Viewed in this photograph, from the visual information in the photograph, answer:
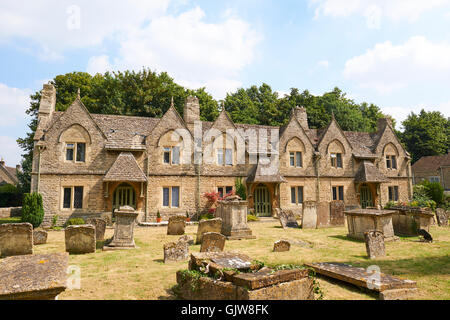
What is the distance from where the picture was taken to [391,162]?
1196 inches

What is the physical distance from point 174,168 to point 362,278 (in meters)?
18.3

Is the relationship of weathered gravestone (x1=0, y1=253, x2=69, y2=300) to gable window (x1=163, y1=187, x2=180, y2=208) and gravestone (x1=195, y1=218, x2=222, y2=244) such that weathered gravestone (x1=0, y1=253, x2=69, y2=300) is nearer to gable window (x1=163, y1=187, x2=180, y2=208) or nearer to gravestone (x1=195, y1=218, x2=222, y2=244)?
gravestone (x1=195, y1=218, x2=222, y2=244)

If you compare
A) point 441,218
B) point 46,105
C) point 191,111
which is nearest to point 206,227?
point 191,111

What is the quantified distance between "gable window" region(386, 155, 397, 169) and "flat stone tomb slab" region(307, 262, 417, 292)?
26.8 metres

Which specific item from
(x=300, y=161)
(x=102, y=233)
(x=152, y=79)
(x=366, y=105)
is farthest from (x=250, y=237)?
(x=366, y=105)

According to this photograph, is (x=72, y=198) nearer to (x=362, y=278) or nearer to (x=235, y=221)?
(x=235, y=221)

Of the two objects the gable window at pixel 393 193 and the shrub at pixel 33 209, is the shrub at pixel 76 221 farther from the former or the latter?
the gable window at pixel 393 193

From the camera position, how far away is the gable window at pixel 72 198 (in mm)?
20484

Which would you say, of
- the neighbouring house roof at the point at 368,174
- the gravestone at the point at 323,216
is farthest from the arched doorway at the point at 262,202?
the neighbouring house roof at the point at 368,174

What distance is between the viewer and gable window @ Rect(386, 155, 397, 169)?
1190 inches

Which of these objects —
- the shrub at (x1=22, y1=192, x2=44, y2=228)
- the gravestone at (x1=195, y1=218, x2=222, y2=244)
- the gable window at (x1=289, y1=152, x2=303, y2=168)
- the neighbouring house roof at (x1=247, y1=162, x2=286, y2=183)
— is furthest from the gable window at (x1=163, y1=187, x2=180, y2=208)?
the gable window at (x1=289, y1=152, x2=303, y2=168)

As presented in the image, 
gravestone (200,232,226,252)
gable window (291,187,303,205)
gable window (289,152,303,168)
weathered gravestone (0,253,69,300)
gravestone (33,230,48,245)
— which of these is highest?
gable window (289,152,303,168)

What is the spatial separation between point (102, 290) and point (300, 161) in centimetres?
2284
